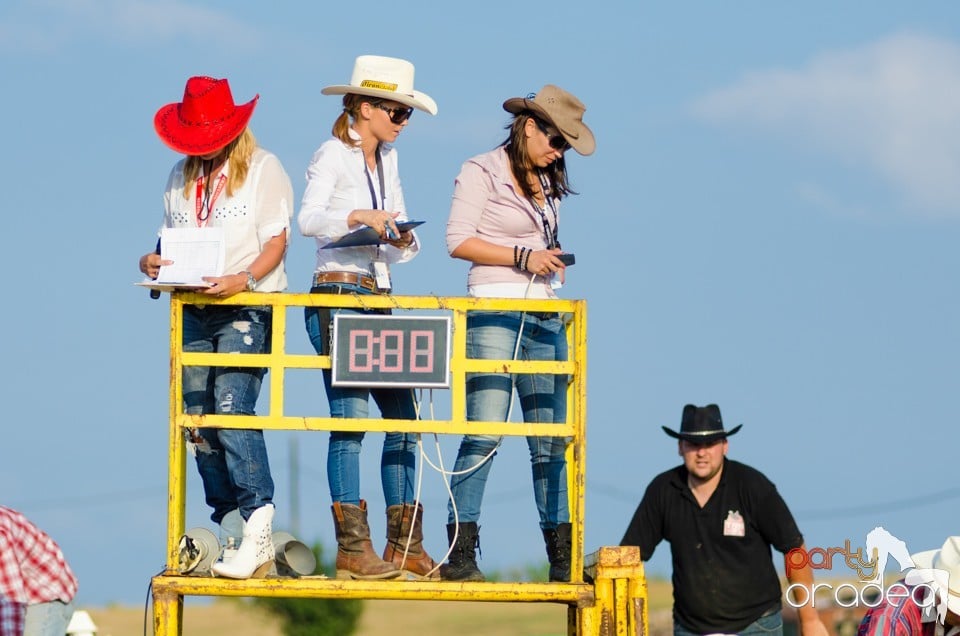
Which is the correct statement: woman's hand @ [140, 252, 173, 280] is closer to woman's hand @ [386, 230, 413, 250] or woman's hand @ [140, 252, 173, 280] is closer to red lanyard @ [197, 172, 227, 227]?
red lanyard @ [197, 172, 227, 227]

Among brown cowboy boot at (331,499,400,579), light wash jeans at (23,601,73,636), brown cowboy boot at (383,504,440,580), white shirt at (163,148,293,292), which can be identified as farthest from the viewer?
brown cowboy boot at (383,504,440,580)

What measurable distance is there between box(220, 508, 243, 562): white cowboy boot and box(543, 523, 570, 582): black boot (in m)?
1.71

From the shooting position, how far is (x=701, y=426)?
404 inches

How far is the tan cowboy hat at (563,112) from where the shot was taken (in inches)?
388

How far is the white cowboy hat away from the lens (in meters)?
8.84

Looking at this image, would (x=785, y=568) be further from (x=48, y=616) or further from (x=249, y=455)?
(x=48, y=616)

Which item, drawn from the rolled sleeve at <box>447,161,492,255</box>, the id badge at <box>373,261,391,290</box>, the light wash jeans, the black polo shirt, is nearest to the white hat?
the rolled sleeve at <box>447,161,492,255</box>

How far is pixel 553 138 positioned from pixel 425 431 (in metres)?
1.87

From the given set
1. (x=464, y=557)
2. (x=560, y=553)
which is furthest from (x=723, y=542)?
(x=464, y=557)

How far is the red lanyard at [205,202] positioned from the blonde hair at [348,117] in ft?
2.34

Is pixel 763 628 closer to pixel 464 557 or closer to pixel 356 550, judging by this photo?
pixel 464 557

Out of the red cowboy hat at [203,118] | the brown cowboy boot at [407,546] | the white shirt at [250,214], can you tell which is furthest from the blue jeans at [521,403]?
the red cowboy hat at [203,118]

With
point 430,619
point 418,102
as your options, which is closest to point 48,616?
point 418,102

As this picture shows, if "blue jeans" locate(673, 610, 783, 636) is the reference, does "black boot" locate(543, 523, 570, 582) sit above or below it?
above
